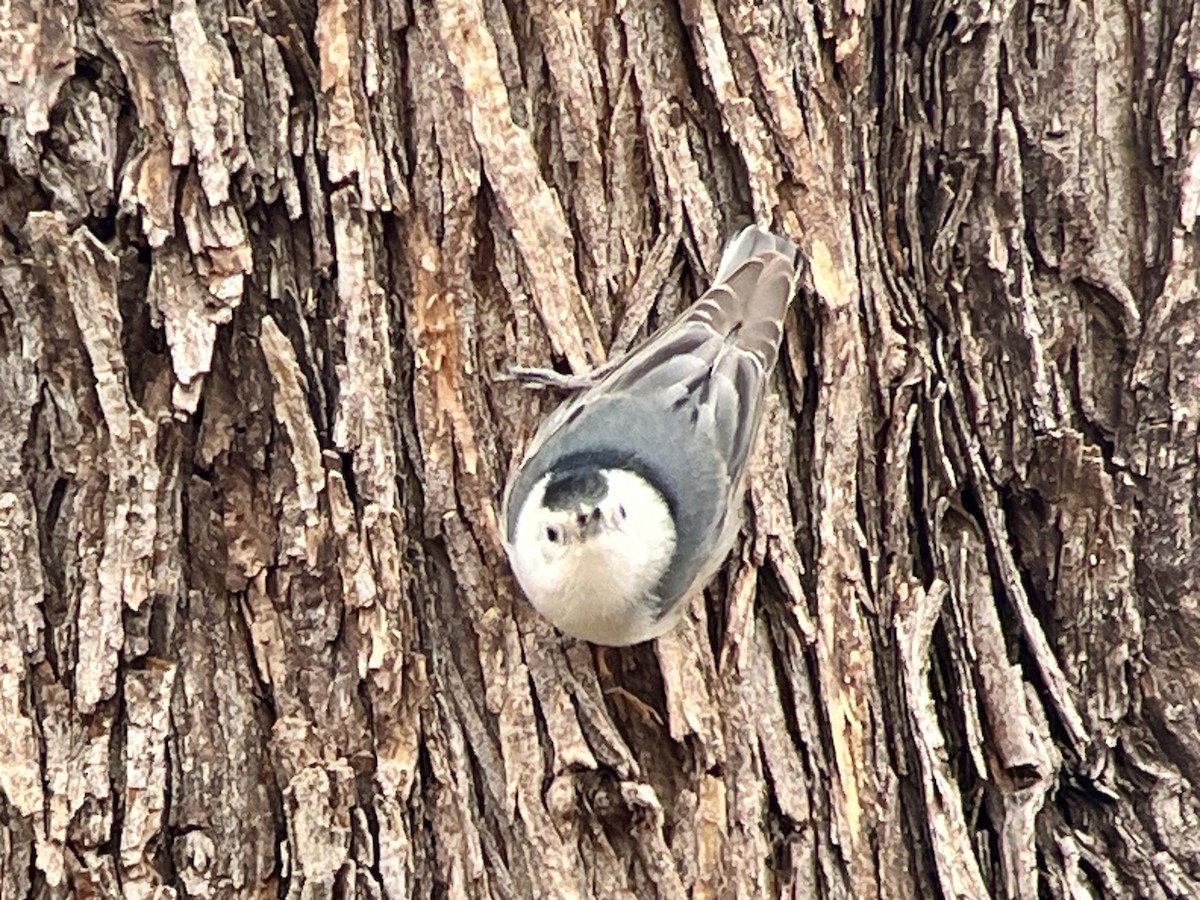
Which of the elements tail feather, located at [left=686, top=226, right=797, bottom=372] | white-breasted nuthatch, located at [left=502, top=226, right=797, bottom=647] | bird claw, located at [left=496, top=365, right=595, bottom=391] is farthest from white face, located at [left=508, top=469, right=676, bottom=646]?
tail feather, located at [left=686, top=226, right=797, bottom=372]

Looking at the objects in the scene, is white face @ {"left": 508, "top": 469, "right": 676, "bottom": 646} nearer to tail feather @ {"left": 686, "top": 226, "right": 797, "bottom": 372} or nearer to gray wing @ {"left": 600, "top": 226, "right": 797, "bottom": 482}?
gray wing @ {"left": 600, "top": 226, "right": 797, "bottom": 482}

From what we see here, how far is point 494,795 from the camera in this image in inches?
91.2

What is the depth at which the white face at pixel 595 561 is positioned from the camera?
2305 mm

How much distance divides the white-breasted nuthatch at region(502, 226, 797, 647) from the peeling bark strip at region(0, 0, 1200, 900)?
0.19ft

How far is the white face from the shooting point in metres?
2.30

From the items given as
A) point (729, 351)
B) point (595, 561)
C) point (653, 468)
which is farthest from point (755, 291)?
point (595, 561)

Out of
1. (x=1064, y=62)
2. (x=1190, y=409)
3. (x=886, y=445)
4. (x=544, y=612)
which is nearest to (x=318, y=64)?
(x=544, y=612)

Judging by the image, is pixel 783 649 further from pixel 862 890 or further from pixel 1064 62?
pixel 1064 62

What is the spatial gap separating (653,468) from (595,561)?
221 mm

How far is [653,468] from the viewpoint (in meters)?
2.53

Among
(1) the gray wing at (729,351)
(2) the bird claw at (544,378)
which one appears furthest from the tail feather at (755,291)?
(2) the bird claw at (544,378)

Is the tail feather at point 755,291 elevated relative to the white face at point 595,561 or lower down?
elevated

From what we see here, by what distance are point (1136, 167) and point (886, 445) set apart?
0.65 metres

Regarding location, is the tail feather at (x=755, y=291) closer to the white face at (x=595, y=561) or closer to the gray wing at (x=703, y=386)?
the gray wing at (x=703, y=386)
